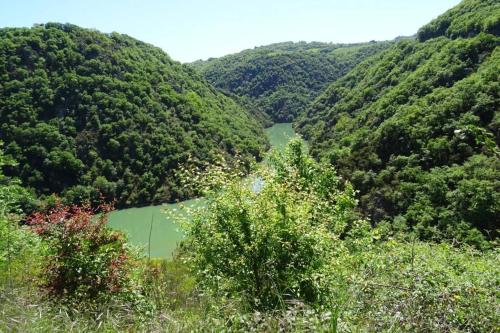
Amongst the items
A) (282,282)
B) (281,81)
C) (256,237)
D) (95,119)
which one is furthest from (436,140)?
(281,81)

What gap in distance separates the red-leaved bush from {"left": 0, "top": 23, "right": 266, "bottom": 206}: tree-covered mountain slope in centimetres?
6123

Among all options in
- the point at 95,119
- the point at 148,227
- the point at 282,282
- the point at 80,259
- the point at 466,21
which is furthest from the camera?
the point at 95,119

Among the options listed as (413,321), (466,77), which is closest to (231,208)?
(413,321)

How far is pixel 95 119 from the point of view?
78562mm

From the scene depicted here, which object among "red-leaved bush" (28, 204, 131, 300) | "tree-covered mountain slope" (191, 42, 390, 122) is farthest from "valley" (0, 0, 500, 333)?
"tree-covered mountain slope" (191, 42, 390, 122)

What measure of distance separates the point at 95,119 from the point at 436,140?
5581 centimetres

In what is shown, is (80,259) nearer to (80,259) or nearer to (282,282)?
(80,259)

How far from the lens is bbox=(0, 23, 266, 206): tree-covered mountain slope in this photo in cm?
6862

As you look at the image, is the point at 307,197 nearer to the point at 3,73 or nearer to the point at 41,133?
the point at 41,133

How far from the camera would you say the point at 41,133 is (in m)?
70.2

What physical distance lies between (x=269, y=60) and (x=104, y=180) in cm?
13879

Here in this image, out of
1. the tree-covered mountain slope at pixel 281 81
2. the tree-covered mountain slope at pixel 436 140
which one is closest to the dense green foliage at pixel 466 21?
the tree-covered mountain slope at pixel 436 140

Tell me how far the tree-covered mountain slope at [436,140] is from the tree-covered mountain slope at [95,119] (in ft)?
85.3

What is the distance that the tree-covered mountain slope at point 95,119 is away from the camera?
225 ft
